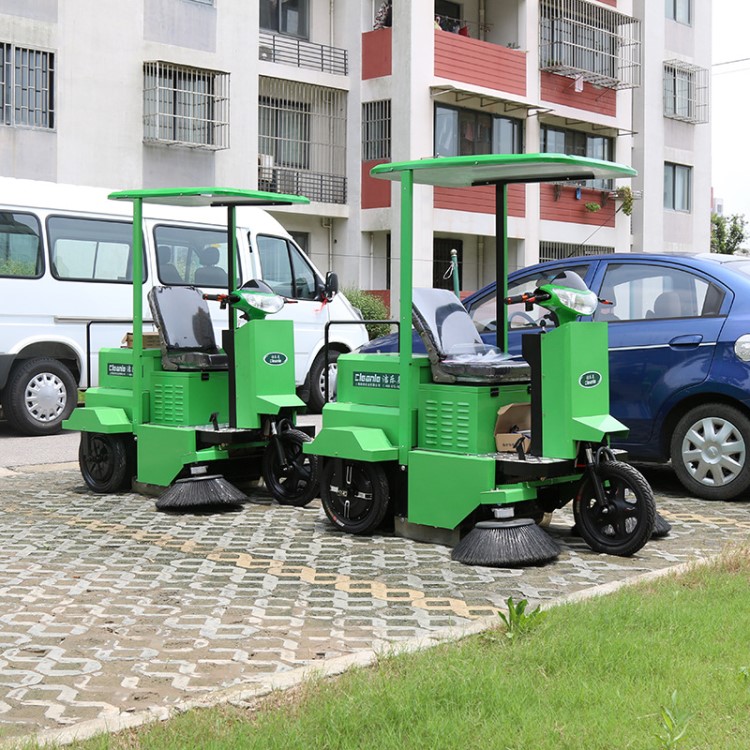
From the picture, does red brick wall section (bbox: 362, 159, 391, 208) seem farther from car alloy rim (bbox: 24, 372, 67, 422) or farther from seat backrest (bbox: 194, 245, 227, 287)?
car alloy rim (bbox: 24, 372, 67, 422)

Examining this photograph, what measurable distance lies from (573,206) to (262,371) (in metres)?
25.5

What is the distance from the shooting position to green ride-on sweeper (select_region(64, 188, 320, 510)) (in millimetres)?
8656

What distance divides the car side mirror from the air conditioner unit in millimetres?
12909

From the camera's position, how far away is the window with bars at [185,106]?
23.4m

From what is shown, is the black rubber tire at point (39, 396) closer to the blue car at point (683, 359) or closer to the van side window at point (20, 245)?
the van side window at point (20, 245)

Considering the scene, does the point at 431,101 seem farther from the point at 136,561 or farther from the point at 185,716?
the point at 185,716

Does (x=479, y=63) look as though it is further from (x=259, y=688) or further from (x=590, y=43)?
(x=259, y=688)

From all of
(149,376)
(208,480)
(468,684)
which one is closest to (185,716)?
(468,684)

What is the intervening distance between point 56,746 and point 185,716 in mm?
439

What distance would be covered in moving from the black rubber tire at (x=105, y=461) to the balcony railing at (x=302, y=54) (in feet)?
63.2

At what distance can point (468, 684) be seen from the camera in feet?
13.7

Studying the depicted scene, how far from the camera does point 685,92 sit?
38531 millimetres

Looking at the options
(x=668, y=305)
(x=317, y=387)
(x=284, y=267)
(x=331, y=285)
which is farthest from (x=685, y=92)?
(x=668, y=305)

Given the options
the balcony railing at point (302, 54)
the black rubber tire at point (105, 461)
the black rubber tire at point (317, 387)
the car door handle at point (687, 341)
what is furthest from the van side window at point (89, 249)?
the balcony railing at point (302, 54)
